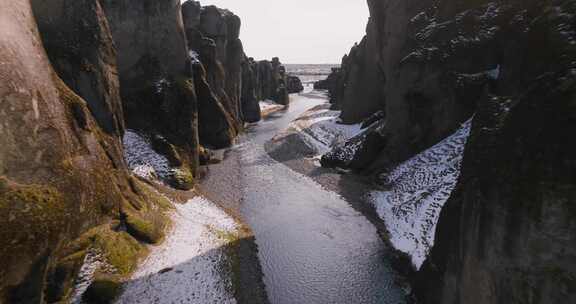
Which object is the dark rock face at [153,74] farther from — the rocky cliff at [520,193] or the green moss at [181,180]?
the rocky cliff at [520,193]

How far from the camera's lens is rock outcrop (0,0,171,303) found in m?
11.0

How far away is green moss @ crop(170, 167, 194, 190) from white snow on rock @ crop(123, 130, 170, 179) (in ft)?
2.13

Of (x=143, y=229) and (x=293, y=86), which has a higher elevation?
(x=143, y=229)

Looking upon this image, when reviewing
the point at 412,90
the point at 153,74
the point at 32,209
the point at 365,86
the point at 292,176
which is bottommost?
the point at 292,176

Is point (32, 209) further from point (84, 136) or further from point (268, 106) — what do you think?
point (268, 106)

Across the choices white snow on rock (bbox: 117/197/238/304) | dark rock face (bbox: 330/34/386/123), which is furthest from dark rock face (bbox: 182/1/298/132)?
white snow on rock (bbox: 117/197/238/304)

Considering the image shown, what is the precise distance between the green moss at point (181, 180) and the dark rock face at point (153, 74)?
3.70ft

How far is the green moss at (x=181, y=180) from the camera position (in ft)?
91.7

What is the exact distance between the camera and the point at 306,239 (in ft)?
71.5

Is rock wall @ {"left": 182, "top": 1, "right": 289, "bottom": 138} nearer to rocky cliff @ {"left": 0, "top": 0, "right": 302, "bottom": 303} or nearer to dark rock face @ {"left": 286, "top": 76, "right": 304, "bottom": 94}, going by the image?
rocky cliff @ {"left": 0, "top": 0, "right": 302, "bottom": 303}

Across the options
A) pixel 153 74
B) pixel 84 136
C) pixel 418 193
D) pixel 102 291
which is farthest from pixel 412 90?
pixel 102 291

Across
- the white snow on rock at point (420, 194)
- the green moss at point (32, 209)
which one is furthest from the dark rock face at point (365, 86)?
the green moss at point (32, 209)

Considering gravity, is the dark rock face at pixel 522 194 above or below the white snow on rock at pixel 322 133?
above

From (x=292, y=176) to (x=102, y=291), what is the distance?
2271 centimetres
